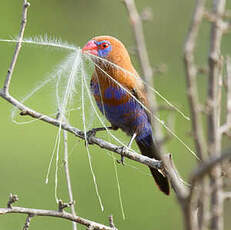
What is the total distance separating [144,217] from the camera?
6031mm

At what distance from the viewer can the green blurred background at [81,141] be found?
572cm

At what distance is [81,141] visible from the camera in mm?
5488

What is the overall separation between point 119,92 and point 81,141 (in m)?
1.90

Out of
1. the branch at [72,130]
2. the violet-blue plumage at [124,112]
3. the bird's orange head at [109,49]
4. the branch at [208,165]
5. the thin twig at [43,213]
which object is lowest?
the branch at [208,165]

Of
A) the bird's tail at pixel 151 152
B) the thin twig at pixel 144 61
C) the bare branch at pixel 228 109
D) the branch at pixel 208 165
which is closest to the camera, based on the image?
the branch at pixel 208 165

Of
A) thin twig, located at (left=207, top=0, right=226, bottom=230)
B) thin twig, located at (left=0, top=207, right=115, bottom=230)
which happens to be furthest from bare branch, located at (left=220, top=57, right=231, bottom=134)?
thin twig, located at (left=0, top=207, right=115, bottom=230)

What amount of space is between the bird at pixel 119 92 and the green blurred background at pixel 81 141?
79cm

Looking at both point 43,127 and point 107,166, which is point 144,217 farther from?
point 43,127

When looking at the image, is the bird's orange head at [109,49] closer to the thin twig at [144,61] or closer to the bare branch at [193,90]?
the thin twig at [144,61]

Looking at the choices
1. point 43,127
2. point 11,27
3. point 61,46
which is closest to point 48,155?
point 43,127

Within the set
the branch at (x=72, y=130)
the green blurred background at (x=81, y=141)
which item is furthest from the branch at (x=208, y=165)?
the green blurred background at (x=81, y=141)

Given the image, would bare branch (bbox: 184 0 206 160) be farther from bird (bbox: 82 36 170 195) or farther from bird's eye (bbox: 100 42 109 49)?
bird's eye (bbox: 100 42 109 49)

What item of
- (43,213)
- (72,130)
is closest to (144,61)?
(43,213)

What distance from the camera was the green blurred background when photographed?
5.72 metres
